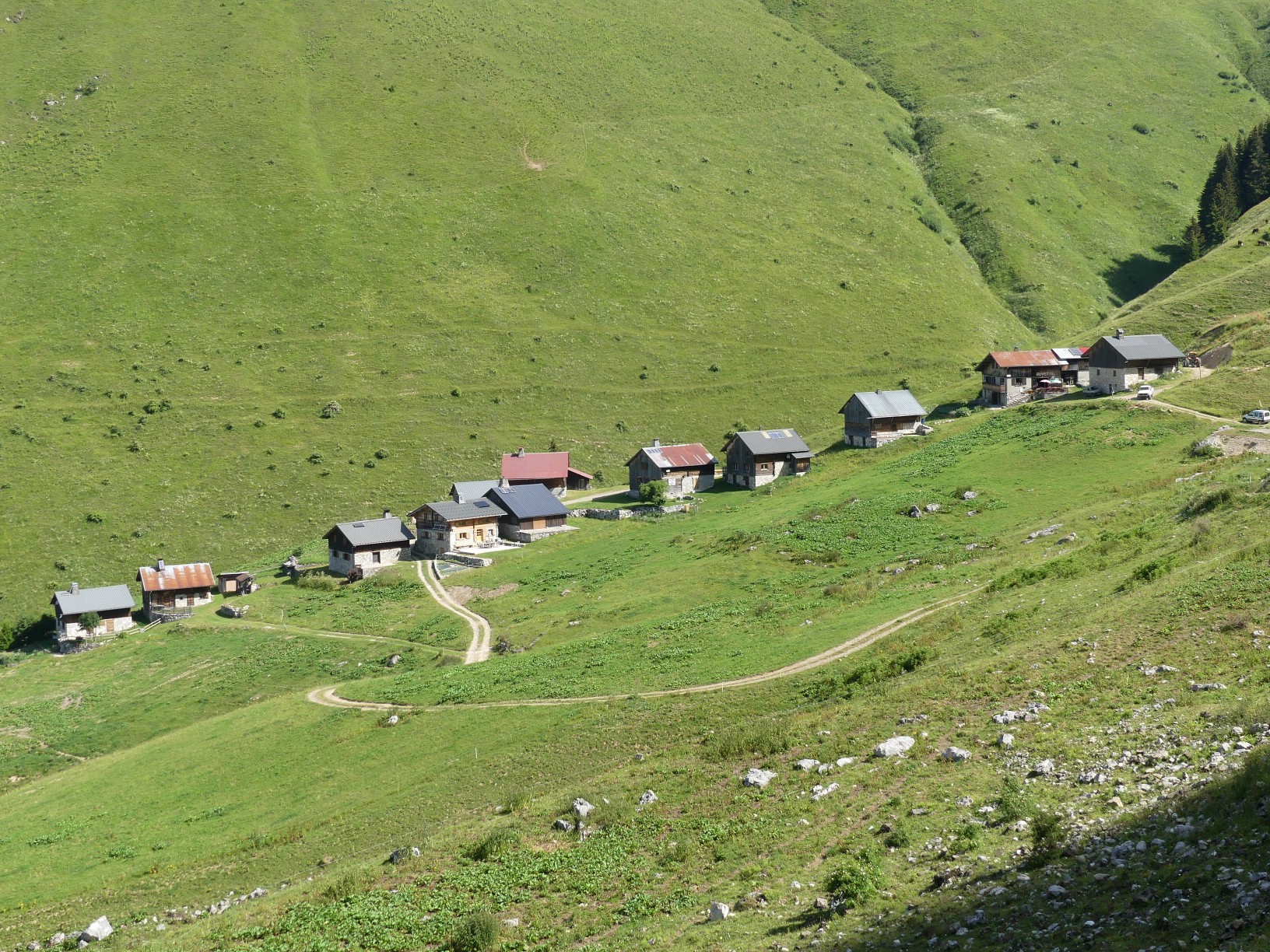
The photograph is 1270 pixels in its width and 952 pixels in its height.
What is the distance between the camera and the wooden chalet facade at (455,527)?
93125 millimetres

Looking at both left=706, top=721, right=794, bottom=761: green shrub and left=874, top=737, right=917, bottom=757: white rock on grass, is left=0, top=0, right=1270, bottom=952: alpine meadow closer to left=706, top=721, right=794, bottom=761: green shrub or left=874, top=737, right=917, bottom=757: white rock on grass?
left=706, top=721, right=794, bottom=761: green shrub

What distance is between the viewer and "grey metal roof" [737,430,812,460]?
104875 mm

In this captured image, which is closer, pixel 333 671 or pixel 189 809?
pixel 189 809

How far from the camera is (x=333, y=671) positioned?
6525 centimetres

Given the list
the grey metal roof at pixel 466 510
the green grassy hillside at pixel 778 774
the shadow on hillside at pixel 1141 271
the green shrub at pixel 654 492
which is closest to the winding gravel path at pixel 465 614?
the green grassy hillside at pixel 778 774

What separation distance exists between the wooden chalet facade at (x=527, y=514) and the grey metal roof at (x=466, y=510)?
2.80ft

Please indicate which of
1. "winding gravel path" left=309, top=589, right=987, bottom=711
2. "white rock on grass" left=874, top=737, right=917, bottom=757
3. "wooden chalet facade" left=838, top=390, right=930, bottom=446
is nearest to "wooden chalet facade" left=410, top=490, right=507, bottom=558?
"wooden chalet facade" left=838, top=390, right=930, bottom=446

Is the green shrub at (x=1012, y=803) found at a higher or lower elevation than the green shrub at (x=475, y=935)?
higher

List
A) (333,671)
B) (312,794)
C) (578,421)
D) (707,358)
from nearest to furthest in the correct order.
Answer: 1. (312,794)
2. (333,671)
3. (578,421)
4. (707,358)

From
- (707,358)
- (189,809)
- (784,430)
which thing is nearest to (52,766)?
(189,809)

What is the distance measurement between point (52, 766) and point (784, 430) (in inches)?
2849

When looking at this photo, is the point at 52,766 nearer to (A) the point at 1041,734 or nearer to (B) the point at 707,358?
(A) the point at 1041,734

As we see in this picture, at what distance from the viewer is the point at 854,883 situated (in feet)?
68.7

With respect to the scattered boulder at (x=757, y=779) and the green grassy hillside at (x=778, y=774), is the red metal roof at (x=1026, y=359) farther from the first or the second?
the scattered boulder at (x=757, y=779)
